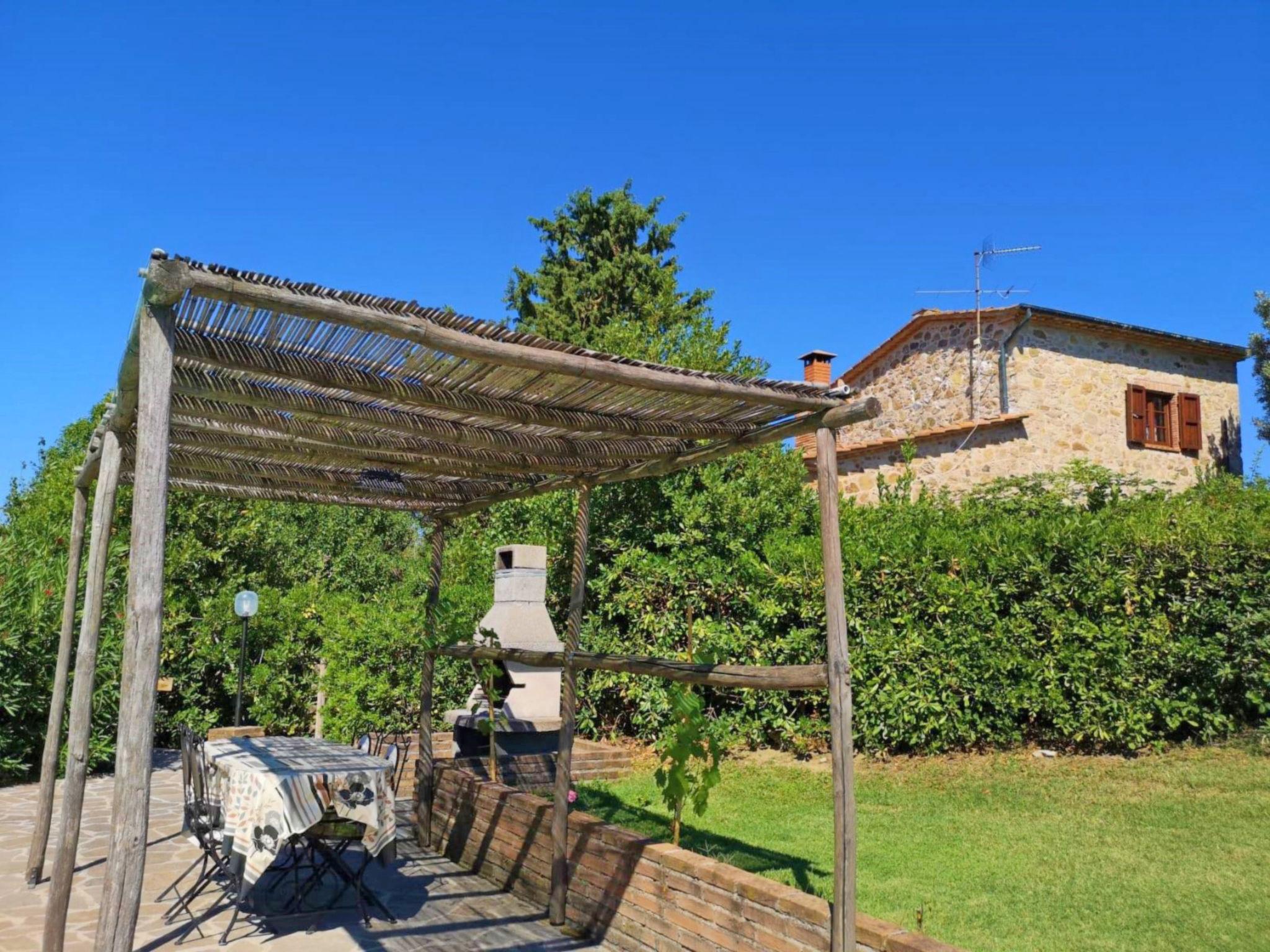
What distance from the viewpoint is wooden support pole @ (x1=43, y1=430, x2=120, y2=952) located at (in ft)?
14.8

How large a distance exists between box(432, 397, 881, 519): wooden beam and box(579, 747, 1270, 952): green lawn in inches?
93.6

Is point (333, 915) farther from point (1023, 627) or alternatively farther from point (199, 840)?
point (1023, 627)

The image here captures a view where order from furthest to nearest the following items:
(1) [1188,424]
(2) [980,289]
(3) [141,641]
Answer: (1) [1188,424]
(2) [980,289]
(3) [141,641]

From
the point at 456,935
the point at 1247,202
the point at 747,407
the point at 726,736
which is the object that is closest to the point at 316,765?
the point at 456,935

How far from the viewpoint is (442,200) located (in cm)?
1562

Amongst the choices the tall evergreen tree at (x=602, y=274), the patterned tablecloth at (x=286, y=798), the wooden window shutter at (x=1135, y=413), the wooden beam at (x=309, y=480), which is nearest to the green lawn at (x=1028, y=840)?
the patterned tablecloth at (x=286, y=798)

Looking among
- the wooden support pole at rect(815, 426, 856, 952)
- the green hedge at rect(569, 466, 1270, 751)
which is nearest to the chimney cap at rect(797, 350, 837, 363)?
the green hedge at rect(569, 466, 1270, 751)

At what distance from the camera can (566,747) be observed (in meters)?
5.52

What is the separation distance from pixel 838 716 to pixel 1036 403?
522 inches

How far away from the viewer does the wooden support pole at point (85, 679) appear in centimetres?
450

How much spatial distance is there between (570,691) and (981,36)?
31.7ft

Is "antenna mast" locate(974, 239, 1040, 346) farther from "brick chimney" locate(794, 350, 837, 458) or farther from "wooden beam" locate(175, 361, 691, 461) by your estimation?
"wooden beam" locate(175, 361, 691, 461)

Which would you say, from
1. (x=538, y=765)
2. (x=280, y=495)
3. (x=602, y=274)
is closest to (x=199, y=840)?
(x=280, y=495)

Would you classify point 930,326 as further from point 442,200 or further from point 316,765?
point 316,765
